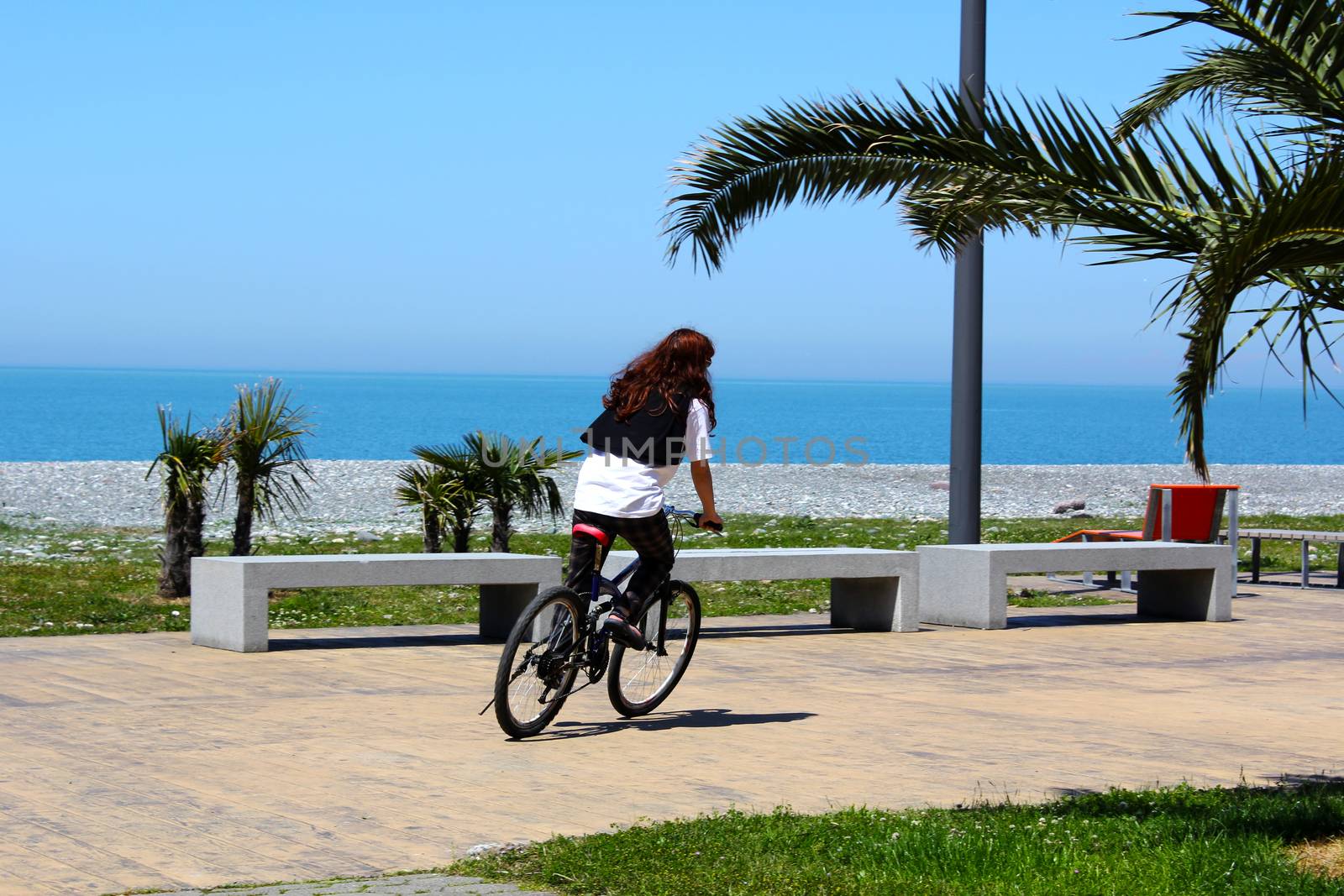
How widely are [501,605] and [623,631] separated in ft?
12.3

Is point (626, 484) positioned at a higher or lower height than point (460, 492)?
higher

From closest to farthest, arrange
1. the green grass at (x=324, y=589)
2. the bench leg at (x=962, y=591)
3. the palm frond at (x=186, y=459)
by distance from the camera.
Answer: the bench leg at (x=962, y=591)
the green grass at (x=324, y=589)
the palm frond at (x=186, y=459)

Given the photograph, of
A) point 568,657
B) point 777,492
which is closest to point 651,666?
point 568,657

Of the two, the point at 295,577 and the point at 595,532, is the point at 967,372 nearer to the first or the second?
the point at 295,577

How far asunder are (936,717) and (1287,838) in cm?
282

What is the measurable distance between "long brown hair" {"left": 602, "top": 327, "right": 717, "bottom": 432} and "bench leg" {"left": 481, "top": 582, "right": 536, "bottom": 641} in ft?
12.1

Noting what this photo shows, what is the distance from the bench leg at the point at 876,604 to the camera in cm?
1212

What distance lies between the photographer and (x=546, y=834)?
5531mm

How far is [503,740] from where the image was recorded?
7.39m

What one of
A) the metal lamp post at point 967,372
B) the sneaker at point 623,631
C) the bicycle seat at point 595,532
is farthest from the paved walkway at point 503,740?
the metal lamp post at point 967,372

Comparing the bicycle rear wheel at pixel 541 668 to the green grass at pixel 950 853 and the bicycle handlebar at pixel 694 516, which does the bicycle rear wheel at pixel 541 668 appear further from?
the green grass at pixel 950 853

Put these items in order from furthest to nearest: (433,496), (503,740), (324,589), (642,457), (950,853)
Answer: (324,589), (433,496), (642,457), (503,740), (950,853)

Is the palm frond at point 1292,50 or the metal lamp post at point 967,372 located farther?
the metal lamp post at point 967,372

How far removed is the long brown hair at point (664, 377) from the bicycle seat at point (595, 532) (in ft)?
1.69
